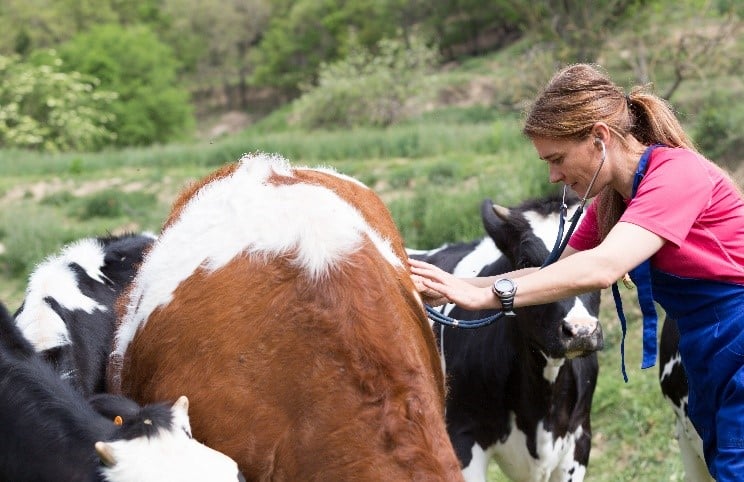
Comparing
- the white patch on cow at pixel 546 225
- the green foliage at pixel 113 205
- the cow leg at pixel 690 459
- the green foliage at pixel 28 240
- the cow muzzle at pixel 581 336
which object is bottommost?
the green foliage at pixel 113 205

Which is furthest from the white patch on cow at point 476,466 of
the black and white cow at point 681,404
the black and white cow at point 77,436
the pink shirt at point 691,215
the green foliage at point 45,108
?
the green foliage at point 45,108

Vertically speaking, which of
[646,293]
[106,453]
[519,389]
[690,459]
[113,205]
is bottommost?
[113,205]

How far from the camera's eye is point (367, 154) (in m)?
24.8

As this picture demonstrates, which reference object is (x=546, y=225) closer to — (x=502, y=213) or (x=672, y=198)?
(x=502, y=213)

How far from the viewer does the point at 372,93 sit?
4334 cm

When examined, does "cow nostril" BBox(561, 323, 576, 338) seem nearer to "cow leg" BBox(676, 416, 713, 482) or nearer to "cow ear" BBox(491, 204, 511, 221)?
"cow ear" BBox(491, 204, 511, 221)

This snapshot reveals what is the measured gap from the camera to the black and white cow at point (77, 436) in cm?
290

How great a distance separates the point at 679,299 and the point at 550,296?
1.90 ft

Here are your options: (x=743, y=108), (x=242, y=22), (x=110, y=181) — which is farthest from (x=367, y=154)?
(x=242, y=22)

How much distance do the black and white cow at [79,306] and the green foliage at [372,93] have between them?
3618 centimetres

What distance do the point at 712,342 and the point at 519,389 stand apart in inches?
88.6

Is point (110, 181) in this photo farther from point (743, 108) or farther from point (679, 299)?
point (679, 299)

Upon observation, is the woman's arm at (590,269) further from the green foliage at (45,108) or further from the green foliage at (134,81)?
the green foliage at (134,81)

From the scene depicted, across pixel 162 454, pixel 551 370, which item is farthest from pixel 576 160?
pixel 551 370
